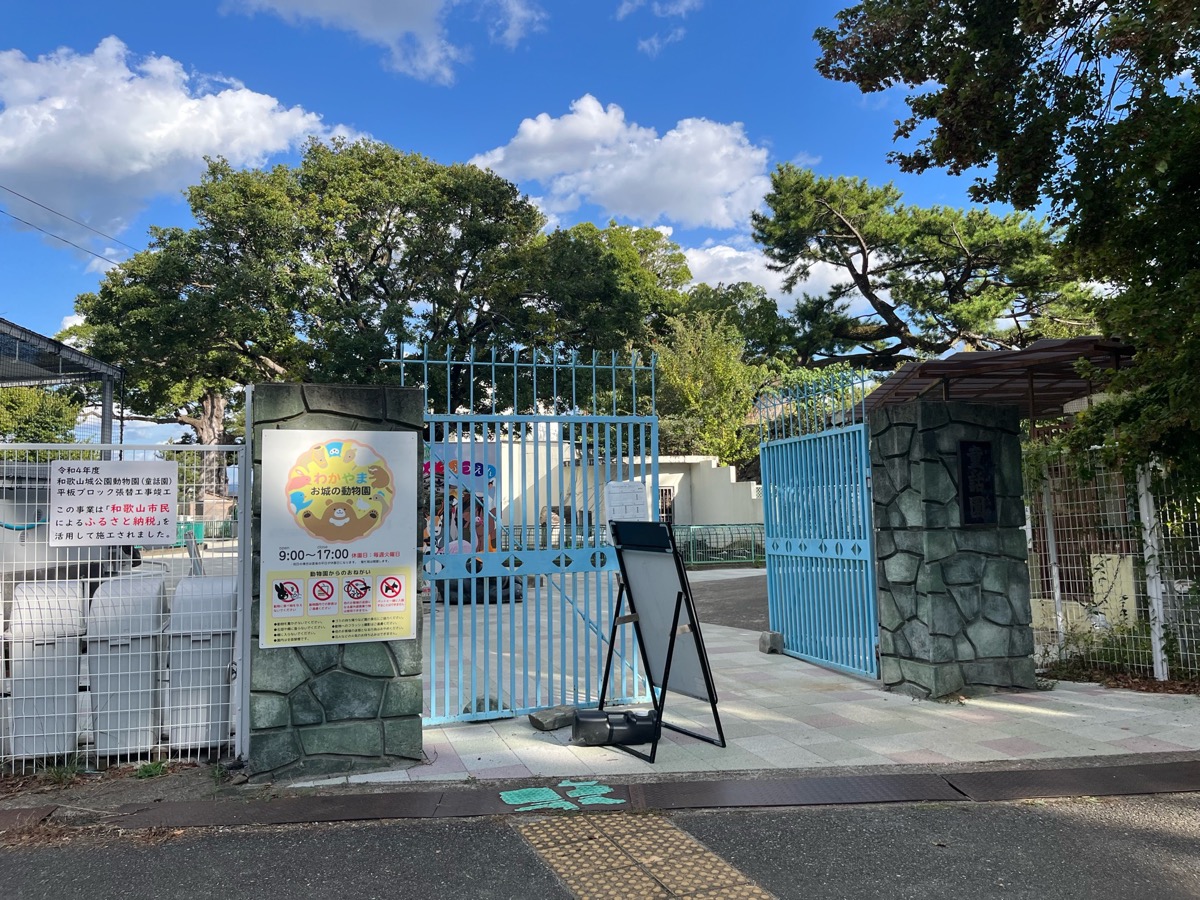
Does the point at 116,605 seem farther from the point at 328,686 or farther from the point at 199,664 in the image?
the point at 328,686

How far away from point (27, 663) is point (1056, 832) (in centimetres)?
587

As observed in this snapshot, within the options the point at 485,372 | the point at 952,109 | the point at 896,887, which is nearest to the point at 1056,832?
the point at 896,887

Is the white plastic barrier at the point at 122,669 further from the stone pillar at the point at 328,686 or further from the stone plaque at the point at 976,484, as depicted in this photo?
the stone plaque at the point at 976,484

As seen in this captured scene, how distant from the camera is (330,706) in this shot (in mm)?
5055

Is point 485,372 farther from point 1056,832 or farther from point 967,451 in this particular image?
point 1056,832

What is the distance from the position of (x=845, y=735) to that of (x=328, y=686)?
354 centimetres

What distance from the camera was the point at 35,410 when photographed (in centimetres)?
3119

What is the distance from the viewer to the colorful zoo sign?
5004mm

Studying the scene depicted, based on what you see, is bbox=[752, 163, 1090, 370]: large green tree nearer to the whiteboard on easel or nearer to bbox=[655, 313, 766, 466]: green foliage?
bbox=[655, 313, 766, 466]: green foliage

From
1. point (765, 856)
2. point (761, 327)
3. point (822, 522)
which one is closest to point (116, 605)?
point (765, 856)

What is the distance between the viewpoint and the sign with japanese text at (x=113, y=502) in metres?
4.89

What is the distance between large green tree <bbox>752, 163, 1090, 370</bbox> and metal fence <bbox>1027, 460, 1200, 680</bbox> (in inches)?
557

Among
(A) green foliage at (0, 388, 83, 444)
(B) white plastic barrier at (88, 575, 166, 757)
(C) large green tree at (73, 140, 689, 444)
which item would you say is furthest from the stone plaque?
(A) green foliage at (0, 388, 83, 444)

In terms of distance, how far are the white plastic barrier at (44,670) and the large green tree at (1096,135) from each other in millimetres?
7904
